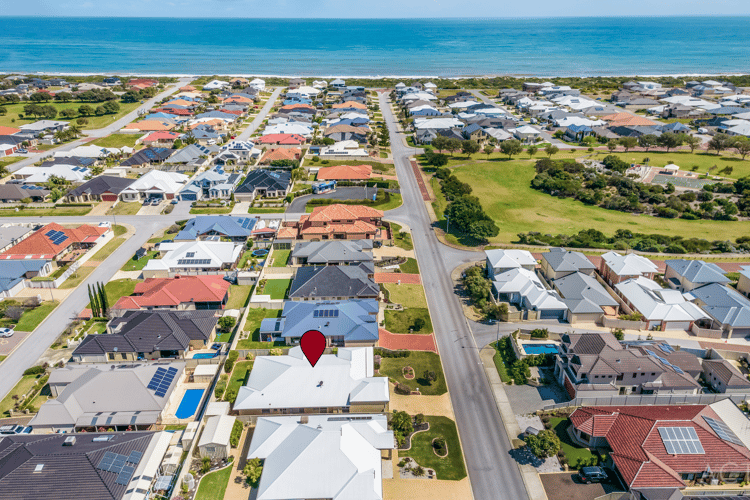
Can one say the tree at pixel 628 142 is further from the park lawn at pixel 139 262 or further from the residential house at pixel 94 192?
the residential house at pixel 94 192

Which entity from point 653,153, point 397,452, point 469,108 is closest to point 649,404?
point 397,452

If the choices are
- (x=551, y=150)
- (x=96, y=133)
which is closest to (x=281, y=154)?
(x=96, y=133)

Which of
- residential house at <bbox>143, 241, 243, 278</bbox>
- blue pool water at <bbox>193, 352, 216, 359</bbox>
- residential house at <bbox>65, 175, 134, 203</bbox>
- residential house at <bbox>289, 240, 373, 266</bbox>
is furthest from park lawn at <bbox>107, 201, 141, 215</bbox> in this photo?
blue pool water at <bbox>193, 352, 216, 359</bbox>

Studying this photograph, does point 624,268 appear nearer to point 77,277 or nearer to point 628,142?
point 628,142

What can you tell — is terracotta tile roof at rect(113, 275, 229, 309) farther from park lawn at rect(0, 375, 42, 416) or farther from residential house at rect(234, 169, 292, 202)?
residential house at rect(234, 169, 292, 202)

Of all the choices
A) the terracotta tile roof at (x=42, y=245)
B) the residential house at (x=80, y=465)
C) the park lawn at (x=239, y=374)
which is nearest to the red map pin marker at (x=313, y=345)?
the park lawn at (x=239, y=374)

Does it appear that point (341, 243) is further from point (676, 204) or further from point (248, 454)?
point (676, 204)
